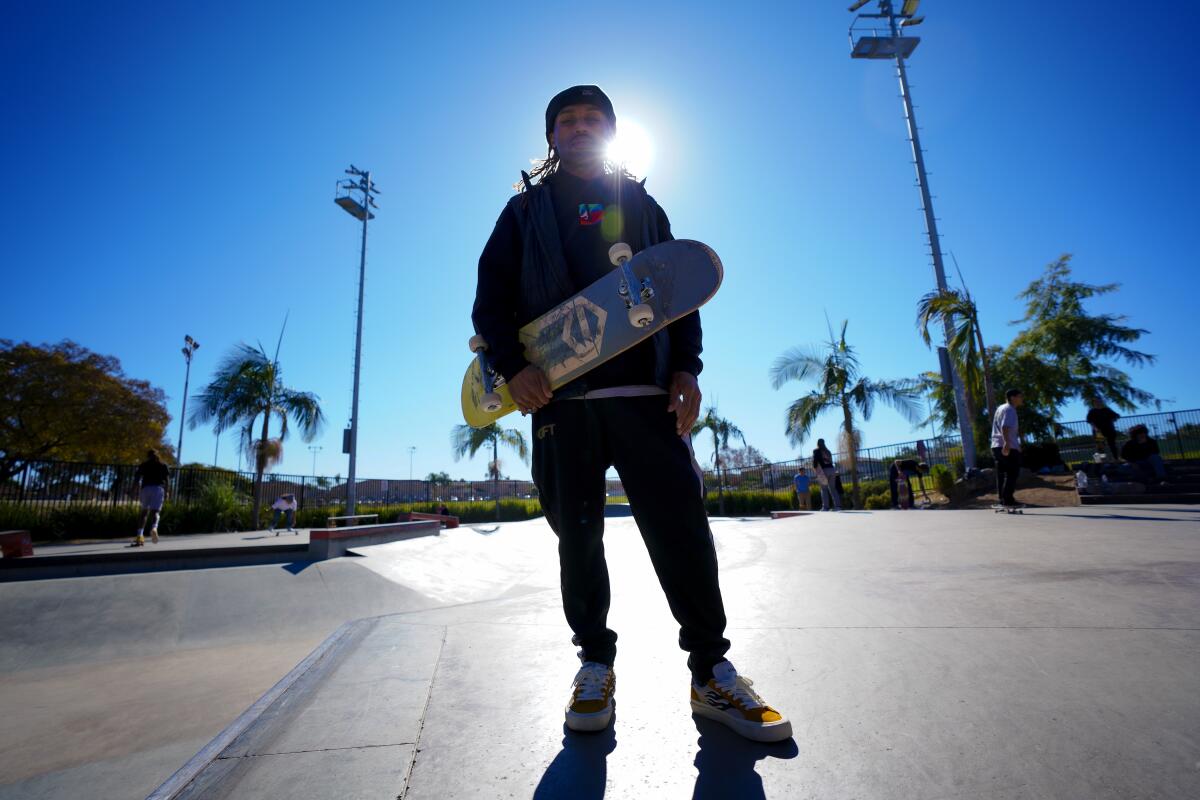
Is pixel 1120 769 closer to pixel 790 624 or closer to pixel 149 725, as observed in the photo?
pixel 790 624

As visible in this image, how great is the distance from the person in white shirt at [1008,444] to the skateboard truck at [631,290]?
735 cm

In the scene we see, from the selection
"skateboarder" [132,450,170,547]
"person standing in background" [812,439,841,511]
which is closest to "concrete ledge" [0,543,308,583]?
"skateboarder" [132,450,170,547]

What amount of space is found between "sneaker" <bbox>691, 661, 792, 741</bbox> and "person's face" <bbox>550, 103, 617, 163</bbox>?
70.9 inches

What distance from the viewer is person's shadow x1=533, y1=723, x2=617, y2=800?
38.1 inches

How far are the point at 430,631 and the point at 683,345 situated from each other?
154cm

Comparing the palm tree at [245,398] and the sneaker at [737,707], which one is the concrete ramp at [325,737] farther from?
the palm tree at [245,398]

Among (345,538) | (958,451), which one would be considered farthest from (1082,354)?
(345,538)

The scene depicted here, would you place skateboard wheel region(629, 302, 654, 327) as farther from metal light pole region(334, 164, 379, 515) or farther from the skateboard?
metal light pole region(334, 164, 379, 515)

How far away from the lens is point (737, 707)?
1247mm

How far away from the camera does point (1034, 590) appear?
231cm

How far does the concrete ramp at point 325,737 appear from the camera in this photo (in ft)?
3.19

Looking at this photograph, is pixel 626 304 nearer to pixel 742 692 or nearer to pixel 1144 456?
pixel 742 692

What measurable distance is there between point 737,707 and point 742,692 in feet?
0.12

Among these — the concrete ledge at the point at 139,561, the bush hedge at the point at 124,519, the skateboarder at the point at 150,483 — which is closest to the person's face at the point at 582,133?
the concrete ledge at the point at 139,561
